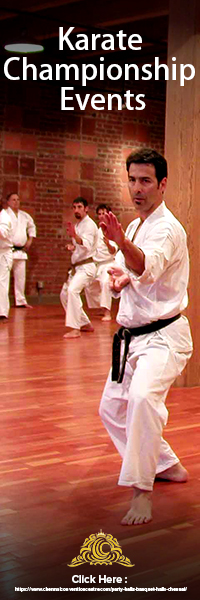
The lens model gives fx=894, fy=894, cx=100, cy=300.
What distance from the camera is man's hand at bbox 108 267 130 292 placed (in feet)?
11.0

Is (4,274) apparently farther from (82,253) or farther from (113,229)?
(113,229)

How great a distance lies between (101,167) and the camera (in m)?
14.5

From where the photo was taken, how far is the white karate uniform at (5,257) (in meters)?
10.7

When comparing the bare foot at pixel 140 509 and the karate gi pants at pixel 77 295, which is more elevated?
the karate gi pants at pixel 77 295

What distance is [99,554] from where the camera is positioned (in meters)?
2.91

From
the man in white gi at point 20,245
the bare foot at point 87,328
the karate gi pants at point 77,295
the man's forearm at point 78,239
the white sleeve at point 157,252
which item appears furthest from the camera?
the man in white gi at point 20,245

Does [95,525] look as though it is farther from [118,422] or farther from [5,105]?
[5,105]

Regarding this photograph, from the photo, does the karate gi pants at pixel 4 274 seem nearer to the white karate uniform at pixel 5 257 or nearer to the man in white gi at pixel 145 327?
the white karate uniform at pixel 5 257

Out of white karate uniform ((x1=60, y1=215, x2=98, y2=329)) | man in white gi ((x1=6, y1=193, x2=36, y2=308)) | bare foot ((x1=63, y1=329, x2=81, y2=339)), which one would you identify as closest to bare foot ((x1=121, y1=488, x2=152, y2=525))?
bare foot ((x1=63, y1=329, x2=81, y2=339))

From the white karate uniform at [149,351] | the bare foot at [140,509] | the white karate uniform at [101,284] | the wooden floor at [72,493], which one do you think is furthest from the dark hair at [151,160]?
the white karate uniform at [101,284]

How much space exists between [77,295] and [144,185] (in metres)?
6.25

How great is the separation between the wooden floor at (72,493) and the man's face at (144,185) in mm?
1196

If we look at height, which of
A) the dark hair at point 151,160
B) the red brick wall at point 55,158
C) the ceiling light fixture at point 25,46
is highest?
the ceiling light fixture at point 25,46

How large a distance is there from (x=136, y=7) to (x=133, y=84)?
4380 mm
